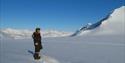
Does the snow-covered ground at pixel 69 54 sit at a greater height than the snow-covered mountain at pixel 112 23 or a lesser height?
lesser

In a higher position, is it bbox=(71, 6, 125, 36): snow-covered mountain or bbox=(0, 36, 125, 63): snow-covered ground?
bbox=(71, 6, 125, 36): snow-covered mountain

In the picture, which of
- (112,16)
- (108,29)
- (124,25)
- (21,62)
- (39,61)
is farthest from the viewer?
(112,16)

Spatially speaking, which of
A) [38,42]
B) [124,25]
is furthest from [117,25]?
[38,42]

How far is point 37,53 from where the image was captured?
19688 mm

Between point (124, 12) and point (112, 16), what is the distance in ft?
19.3

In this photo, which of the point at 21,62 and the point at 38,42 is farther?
the point at 38,42

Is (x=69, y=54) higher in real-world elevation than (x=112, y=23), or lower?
lower

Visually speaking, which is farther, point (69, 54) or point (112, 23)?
point (112, 23)

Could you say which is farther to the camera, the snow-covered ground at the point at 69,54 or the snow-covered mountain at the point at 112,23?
the snow-covered mountain at the point at 112,23

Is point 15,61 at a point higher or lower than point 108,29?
lower

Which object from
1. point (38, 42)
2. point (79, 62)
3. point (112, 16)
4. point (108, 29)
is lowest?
point (79, 62)

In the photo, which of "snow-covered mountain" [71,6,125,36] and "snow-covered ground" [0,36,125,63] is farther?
"snow-covered mountain" [71,6,125,36]

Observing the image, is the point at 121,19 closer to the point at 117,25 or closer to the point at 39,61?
the point at 117,25

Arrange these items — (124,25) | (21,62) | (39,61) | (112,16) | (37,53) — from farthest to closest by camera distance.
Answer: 1. (112,16)
2. (124,25)
3. (37,53)
4. (39,61)
5. (21,62)
